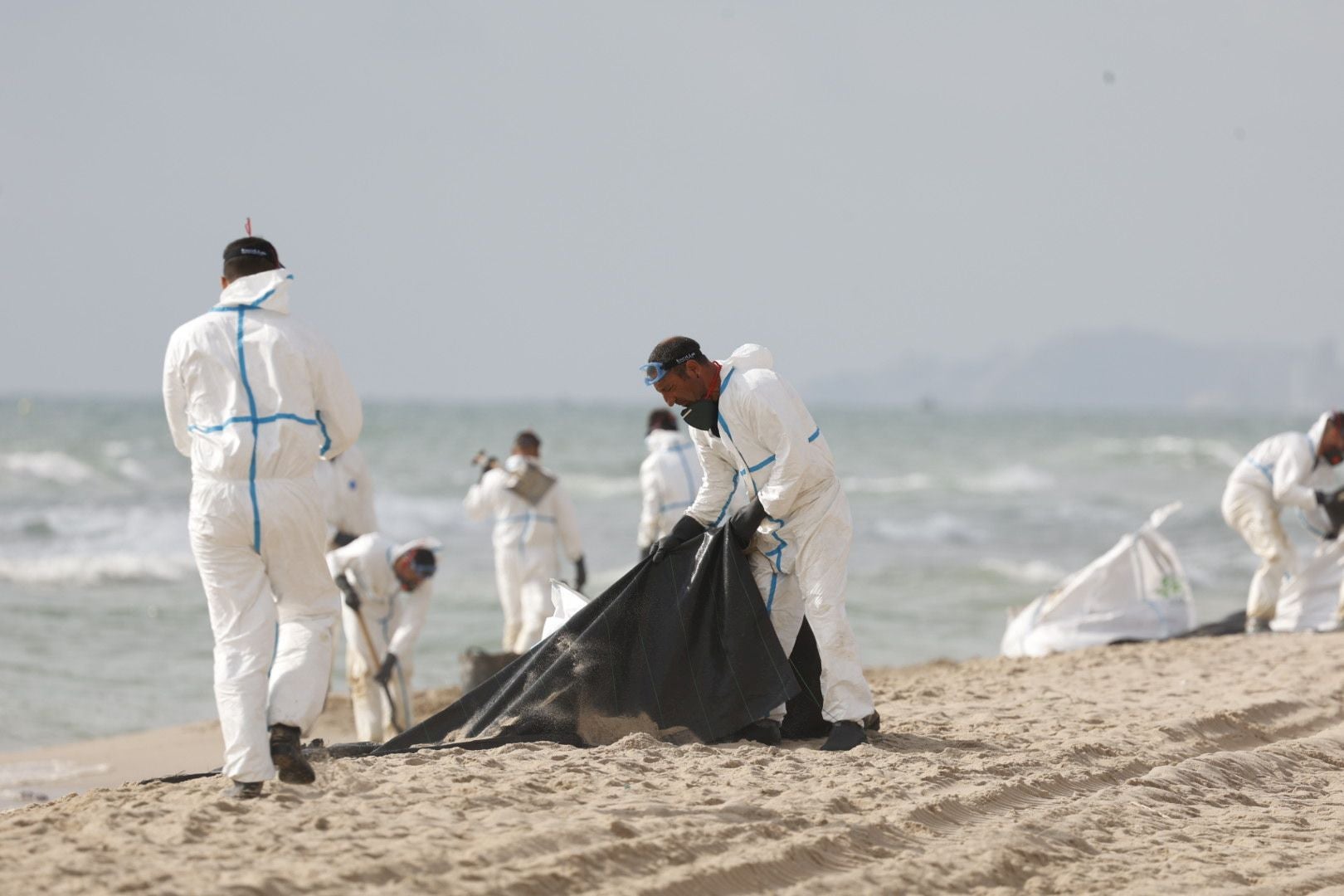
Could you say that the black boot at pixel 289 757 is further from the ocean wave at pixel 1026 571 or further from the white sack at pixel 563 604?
the ocean wave at pixel 1026 571

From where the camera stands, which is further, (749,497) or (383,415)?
(383,415)

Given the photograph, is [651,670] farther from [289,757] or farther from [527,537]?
[527,537]

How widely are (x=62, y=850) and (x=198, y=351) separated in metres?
1.56

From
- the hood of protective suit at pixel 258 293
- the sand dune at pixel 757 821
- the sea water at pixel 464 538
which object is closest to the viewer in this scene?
the sand dune at pixel 757 821

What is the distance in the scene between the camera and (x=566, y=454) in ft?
144

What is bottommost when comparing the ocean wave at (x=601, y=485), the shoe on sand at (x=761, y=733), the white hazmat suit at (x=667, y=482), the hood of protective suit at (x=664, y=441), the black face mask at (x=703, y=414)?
the ocean wave at (x=601, y=485)

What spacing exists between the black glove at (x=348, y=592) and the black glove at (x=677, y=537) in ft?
9.03

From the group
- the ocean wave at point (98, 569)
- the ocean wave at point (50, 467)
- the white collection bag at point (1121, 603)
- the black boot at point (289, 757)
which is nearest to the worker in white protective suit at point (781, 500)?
the black boot at point (289, 757)

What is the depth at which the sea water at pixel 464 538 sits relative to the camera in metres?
12.2

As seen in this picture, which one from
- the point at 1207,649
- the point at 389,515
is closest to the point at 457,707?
the point at 1207,649

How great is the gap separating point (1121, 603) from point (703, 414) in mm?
6160

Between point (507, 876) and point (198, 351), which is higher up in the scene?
point (198, 351)

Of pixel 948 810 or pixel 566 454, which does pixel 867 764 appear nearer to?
pixel 948 810

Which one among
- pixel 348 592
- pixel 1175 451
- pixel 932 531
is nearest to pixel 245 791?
pixel 348 592
